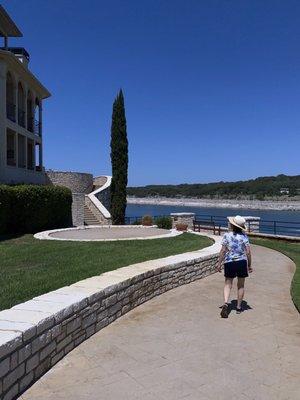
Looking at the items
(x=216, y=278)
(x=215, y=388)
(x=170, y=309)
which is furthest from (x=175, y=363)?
(x=216, y=278)

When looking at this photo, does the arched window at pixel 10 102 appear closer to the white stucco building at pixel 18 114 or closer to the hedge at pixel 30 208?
the white stucco building at pixel 18 114

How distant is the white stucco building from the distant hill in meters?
117

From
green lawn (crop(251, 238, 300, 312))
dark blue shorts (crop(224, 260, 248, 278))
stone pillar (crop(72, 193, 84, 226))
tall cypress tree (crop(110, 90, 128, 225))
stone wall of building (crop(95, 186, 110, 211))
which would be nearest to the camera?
dark blue shorts (crop(224, 260, 248, 278))

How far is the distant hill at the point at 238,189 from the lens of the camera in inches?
5669

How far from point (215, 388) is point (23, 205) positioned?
1477 centimetres

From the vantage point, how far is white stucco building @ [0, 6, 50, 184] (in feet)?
75.3

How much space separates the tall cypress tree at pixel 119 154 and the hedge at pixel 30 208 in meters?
6.50

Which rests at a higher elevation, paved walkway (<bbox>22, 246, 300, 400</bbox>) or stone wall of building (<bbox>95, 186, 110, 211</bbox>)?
stone wall of building (<bbox>95, 186, 110, 211</bbox>)

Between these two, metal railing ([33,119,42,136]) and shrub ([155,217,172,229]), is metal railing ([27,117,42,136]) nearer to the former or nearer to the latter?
metal railing ([33,119,42,136])

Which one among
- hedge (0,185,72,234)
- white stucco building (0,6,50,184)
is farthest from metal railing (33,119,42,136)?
hedge (0,185,72,234)

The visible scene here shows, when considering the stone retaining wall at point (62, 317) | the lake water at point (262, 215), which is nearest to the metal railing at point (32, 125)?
the lake water at point (262, 215)

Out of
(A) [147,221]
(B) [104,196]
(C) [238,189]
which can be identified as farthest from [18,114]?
(C) [238,189]

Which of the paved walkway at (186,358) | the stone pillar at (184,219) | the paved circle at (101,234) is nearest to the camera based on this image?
the paved walkway at (186,358)

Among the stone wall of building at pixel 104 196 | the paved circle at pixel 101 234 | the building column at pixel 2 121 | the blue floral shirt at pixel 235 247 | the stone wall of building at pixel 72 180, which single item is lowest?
the paved circle at pixel 101 234
